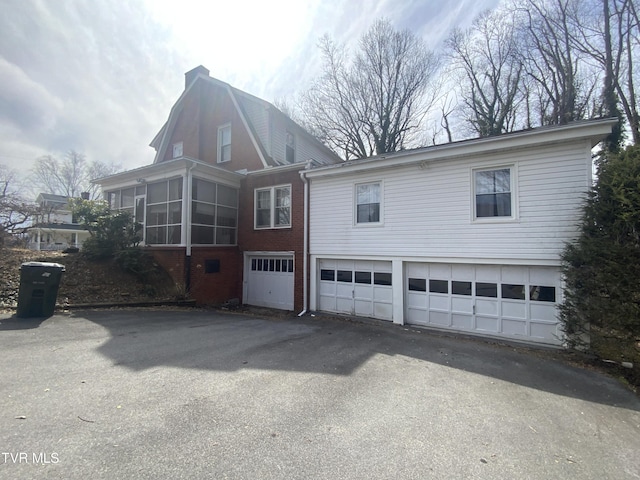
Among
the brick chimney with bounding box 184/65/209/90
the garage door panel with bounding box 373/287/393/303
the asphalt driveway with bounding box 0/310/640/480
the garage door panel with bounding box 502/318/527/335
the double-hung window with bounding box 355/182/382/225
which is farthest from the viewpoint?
the brick chimney with bounding box 184/65/209/90

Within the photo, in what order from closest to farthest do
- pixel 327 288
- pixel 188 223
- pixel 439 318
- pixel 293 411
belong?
1. pixel 293 411
2. pixel 439 318
3. pixel 327 288
4. pixel 188 223

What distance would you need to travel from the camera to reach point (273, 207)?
41.8ft

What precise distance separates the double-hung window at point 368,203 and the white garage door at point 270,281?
138 inches

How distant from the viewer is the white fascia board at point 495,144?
7.04m

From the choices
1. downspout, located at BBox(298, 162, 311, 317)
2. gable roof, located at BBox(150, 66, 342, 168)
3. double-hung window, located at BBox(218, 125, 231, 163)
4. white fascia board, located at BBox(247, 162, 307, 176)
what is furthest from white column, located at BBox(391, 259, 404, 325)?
double-hung window, located at BBox(218, 125, 231, 163)

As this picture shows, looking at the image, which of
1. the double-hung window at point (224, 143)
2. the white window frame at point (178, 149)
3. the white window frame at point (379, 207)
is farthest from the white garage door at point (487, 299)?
the white window frame at point (178, 149)

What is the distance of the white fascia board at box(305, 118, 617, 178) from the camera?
7.04 meters

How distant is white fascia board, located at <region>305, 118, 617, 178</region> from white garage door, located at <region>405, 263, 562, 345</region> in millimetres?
3150

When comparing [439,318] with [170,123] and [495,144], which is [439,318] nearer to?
[495,144]

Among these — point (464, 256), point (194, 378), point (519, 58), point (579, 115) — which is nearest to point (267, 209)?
point (464, 256)

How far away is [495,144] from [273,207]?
814 centimetres

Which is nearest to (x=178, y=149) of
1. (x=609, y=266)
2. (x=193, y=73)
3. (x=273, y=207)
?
(x=193, y=73)

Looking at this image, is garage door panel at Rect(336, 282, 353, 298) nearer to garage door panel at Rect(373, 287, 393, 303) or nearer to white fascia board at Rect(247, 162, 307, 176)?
garage door panel at Rect(373, 287, 393, 303)

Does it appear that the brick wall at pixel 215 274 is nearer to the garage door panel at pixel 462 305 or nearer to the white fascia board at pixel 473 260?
the white fascia board at pixel 473 260
